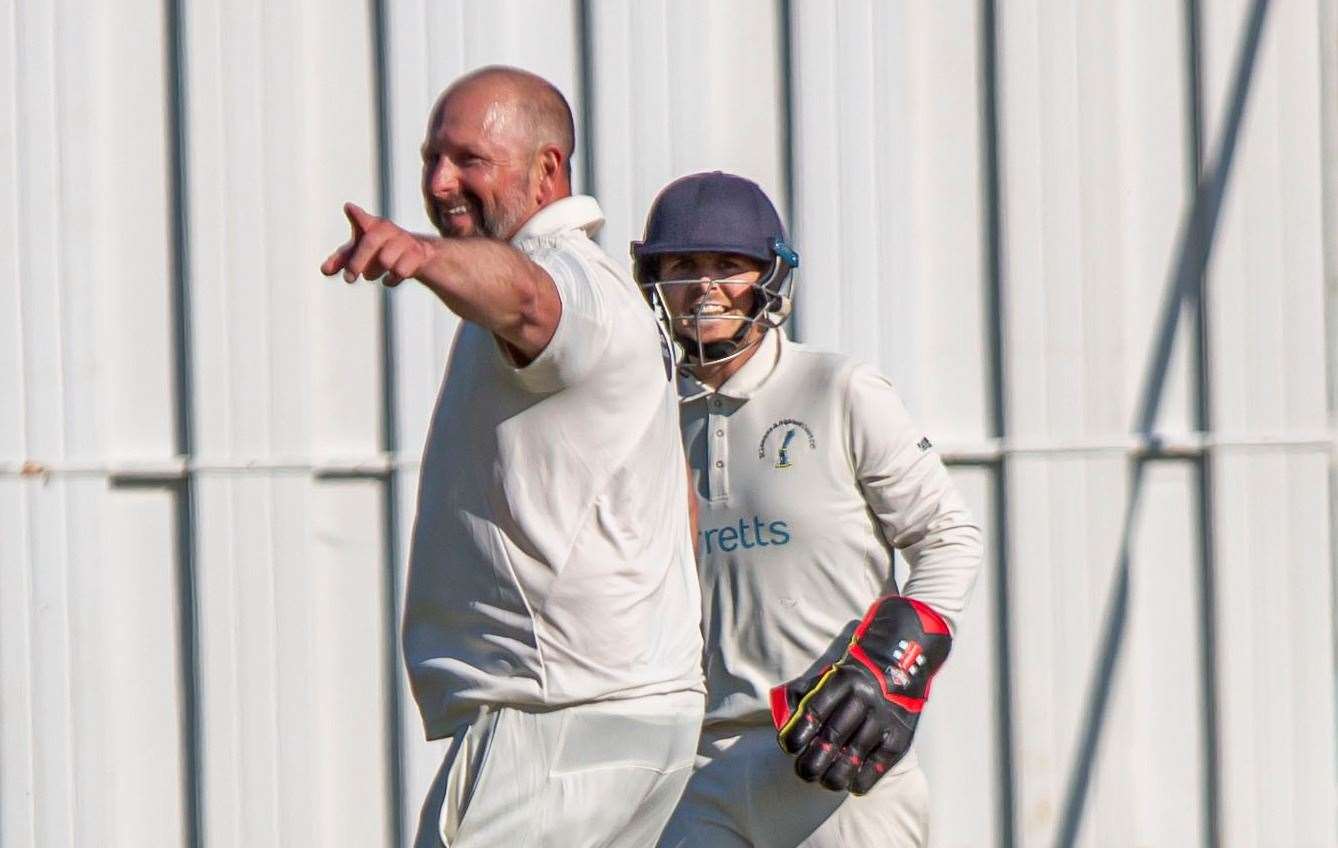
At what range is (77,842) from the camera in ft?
15.5

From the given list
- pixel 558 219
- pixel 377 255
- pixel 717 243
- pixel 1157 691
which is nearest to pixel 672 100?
pixel 717 243

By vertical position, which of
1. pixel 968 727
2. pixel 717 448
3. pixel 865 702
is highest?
pixel 717 448

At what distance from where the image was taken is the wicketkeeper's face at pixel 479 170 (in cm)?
269

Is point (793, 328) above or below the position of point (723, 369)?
above

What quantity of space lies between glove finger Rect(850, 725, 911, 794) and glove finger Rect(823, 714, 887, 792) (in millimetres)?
15

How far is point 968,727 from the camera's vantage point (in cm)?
470

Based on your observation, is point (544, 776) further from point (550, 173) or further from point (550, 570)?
point (550, 173)

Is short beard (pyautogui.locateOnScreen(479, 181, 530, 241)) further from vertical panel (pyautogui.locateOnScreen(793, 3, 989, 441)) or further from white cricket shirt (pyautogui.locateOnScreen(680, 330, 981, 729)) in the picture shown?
vertical panel (pyautogui.locateOnScreen(793, 3, 989, 441))

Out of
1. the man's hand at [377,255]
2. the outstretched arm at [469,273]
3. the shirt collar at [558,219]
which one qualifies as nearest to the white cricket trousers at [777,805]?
the shirt collar at [558,219]

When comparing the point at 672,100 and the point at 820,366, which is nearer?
the point at 820,366

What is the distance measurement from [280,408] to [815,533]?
1.77 m

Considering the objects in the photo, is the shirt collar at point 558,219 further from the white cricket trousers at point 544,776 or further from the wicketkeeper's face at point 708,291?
the wicketkeeper's face at point 708,291

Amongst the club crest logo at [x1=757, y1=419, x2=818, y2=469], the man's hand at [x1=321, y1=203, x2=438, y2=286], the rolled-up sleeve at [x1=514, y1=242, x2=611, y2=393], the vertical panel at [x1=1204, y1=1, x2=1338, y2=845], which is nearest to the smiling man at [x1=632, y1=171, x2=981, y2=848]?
the club crest logo at [x1=757, y1=419, x2=818, y2=469]

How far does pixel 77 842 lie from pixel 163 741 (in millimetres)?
324
